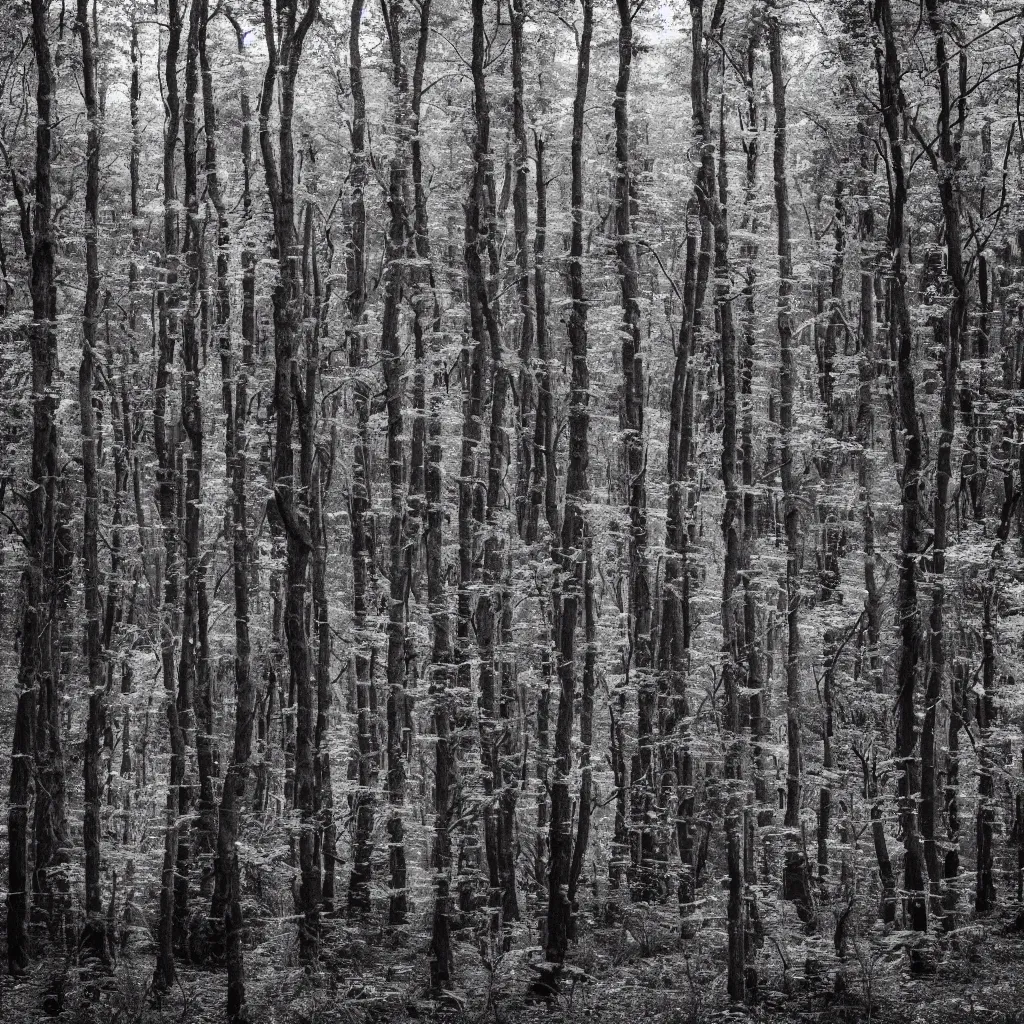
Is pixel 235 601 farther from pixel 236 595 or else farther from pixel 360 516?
pixel 360 516

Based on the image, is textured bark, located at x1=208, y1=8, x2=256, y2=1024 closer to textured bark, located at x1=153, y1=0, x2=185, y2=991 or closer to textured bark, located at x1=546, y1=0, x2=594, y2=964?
textured bark, located at x1=153, y1=0, x2=185, y2=991

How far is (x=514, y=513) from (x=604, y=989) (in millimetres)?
7014

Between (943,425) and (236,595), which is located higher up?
(943,425)

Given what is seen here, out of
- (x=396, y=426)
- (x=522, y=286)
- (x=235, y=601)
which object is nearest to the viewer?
(x=235, y=601)

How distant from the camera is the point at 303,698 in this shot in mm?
12070

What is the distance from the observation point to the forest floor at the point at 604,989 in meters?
11.1

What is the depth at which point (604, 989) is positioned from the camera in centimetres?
1251

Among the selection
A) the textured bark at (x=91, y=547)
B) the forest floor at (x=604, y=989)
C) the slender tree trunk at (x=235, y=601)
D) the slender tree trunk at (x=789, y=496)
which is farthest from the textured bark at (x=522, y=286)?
the forest floor at (x=604, y=989)

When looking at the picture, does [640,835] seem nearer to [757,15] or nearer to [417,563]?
[417,563]

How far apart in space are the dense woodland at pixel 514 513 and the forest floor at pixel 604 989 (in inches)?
3.8

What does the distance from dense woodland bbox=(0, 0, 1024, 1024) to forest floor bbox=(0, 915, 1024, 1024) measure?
96 millimetres

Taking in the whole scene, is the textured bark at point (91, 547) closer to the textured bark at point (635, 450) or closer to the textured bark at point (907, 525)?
the textured bark at point (635, 450)

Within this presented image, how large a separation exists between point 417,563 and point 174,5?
467 inches

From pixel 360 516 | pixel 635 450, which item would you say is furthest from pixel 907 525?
pixel 360 516
